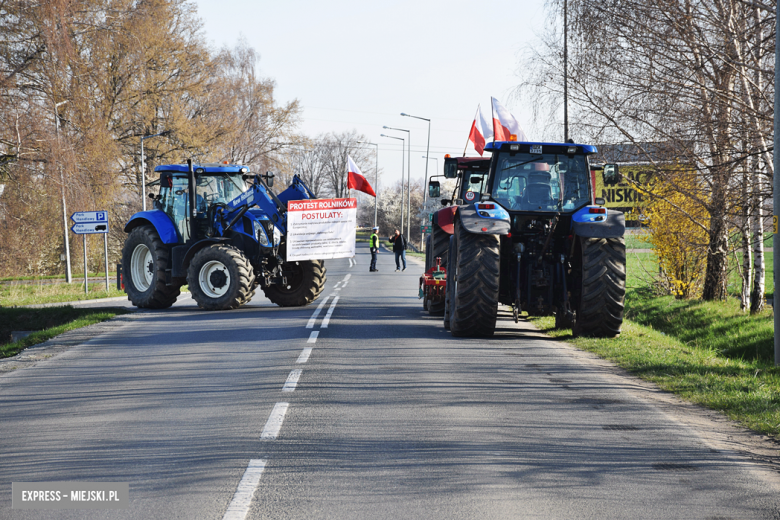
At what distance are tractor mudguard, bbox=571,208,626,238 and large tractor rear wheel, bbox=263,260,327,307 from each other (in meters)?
7.77

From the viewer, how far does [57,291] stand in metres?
26.8

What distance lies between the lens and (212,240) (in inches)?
645

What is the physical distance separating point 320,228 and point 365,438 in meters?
11.6

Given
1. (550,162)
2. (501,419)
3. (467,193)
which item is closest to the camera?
(501,419)

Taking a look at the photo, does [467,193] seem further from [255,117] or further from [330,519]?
[255,117]

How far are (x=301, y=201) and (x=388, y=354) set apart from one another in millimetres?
7709

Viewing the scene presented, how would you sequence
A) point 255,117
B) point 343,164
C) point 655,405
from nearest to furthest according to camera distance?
point 655,405 < point 255,117 < point 343,164

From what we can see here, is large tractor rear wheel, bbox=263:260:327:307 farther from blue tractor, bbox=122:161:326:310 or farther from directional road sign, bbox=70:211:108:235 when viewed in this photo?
directional road sign, bbox=70:211:108:235

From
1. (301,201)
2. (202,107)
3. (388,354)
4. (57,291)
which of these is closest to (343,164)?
(202,107)

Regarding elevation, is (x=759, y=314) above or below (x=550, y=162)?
below

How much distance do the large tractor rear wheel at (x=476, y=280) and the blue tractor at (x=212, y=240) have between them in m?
6.00

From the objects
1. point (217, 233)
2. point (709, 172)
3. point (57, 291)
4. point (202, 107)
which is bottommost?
point (57, 291)

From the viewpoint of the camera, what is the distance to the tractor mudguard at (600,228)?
36.3 feet

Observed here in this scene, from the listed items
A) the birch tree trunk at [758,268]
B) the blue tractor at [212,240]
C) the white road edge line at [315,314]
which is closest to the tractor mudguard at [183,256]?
the blue tractor at [212,240]
